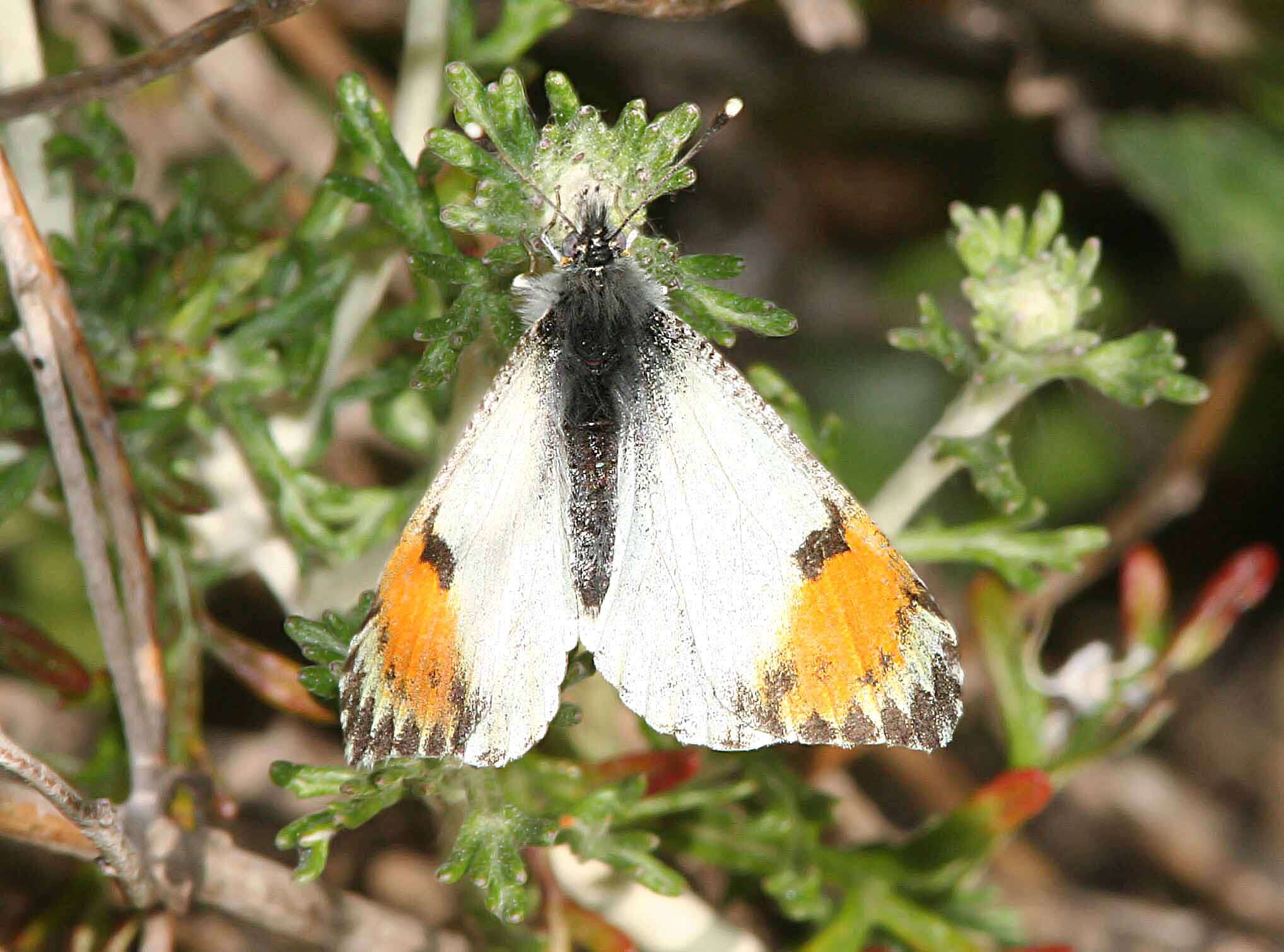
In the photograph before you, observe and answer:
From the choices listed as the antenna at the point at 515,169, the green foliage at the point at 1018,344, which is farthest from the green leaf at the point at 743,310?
the green foliage at the point at 1018,344

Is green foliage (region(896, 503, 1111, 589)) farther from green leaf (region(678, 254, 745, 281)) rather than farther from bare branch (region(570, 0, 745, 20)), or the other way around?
bare branch (region(570, 0, 745, 20))

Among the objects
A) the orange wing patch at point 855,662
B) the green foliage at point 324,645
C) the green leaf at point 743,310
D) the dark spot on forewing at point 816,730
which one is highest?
the green leaf at point 743,310

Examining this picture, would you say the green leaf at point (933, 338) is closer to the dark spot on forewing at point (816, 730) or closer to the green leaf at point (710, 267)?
the green leaf at point (710, 267)

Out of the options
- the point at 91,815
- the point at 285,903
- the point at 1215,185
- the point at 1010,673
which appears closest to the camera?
the point at 91,815

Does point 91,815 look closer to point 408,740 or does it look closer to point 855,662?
point 408,740

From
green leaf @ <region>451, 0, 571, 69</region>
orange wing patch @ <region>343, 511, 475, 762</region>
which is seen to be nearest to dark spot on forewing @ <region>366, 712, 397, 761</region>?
orange wing patch @ <region>343, 511, 475, 762</region>

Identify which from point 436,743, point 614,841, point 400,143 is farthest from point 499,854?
point 400,143
